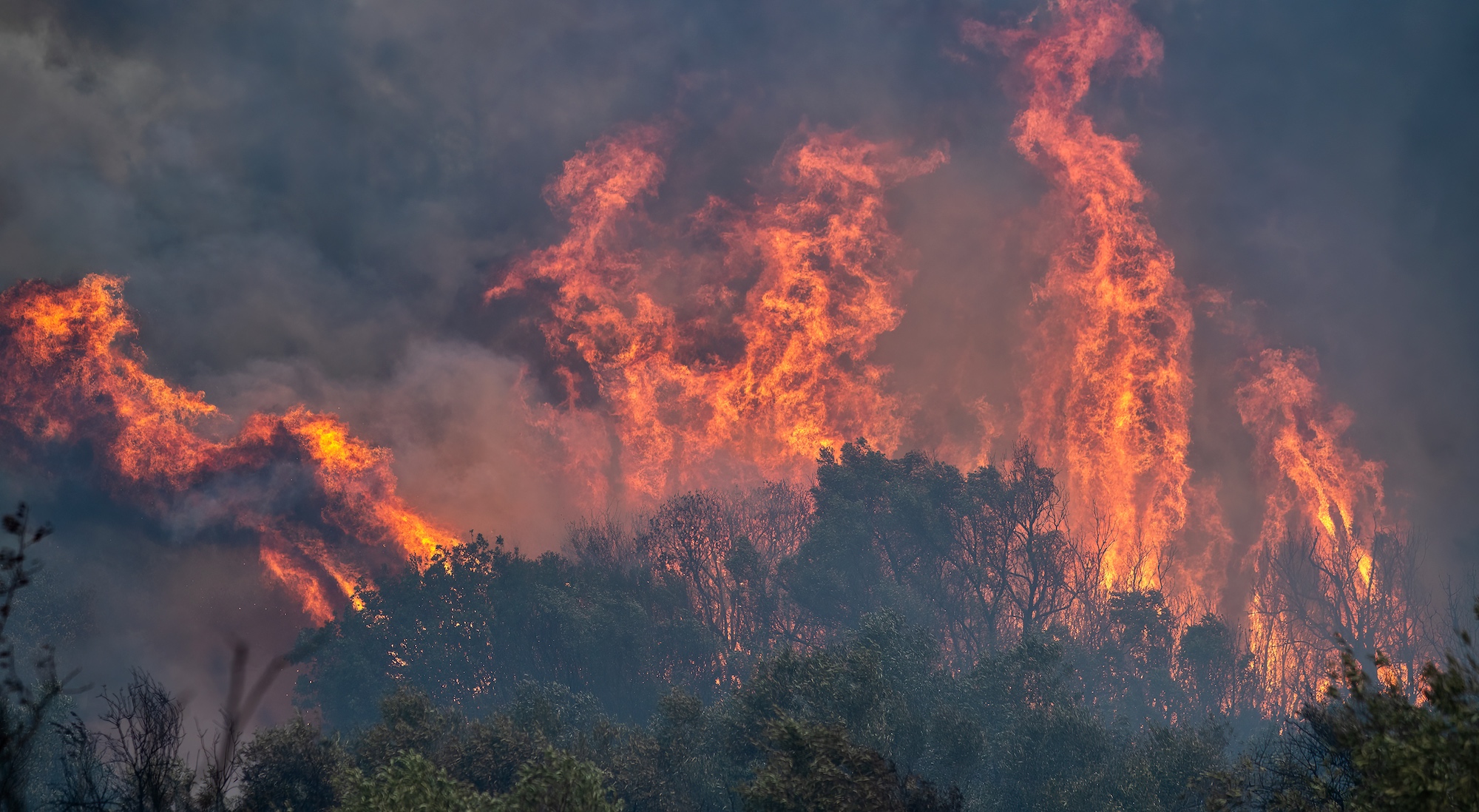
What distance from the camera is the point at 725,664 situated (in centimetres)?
9281

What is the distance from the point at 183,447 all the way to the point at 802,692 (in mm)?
99757

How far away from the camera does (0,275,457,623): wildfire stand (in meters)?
112

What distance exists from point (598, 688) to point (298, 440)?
5949cm

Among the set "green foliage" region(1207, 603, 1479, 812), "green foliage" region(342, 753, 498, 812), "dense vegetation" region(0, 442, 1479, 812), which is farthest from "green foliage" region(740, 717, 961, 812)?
"green foliage" region(1207, 603, 1479, 812)

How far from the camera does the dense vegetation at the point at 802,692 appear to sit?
104 feet

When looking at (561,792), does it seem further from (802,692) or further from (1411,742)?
(1411,742)

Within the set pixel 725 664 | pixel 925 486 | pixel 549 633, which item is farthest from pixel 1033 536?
pixel 549 633

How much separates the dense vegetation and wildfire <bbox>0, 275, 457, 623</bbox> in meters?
10.2

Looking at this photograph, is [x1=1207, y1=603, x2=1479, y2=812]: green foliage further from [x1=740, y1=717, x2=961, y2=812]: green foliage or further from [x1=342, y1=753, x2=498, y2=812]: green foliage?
[x1=342, y1=753, x2=498, y2=812]: green foliage

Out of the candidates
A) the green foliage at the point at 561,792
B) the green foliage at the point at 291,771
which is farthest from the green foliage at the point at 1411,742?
the green foliage at the point at 291,771

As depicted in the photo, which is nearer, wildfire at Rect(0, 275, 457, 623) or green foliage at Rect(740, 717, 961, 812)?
green foliage at Rect(740, 717, 961, 812)

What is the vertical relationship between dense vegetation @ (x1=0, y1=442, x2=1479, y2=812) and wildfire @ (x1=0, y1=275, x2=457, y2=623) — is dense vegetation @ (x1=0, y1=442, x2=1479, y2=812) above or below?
below

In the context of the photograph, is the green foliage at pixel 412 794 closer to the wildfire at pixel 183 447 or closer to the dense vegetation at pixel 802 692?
the dense vegetation at pixel 802 692

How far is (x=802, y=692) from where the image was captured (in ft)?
169
